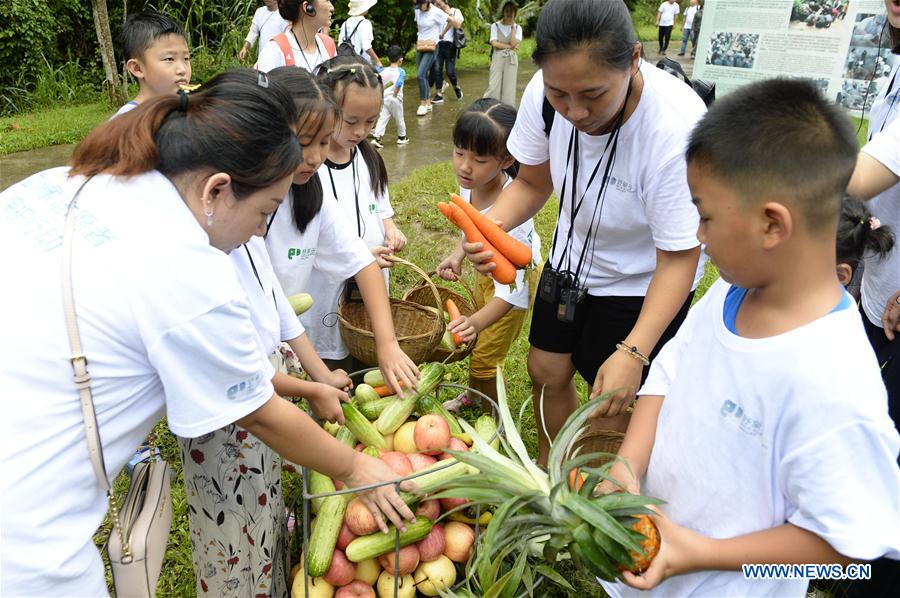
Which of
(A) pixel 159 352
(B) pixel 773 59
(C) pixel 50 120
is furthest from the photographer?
(C) pixel 50 120

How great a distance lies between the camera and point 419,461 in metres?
2.24

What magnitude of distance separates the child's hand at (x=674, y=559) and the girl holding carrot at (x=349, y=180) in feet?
6.12

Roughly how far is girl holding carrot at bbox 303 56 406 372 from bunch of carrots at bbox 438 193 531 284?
1.61ft

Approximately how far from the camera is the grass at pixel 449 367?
9.19ft

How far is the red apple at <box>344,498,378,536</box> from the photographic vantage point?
6.73ft

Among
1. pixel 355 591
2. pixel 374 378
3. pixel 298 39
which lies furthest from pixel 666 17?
pixel 355 591

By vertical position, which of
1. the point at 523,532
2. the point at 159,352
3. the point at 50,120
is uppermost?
the point at 159,352

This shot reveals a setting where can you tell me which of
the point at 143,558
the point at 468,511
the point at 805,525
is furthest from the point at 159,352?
the point at 805,525

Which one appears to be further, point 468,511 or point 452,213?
point 452,213

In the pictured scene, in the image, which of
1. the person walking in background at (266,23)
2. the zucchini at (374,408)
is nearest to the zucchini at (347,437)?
the zucchini at (374,408)

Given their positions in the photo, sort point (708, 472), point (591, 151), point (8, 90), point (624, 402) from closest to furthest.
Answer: point (708, 472) → point (624, 402) → point (591, 151) → point (8, 90)

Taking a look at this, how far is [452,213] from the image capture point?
2.87 metres

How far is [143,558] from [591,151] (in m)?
1.95

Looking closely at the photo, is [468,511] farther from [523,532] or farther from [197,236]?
[197,236]
